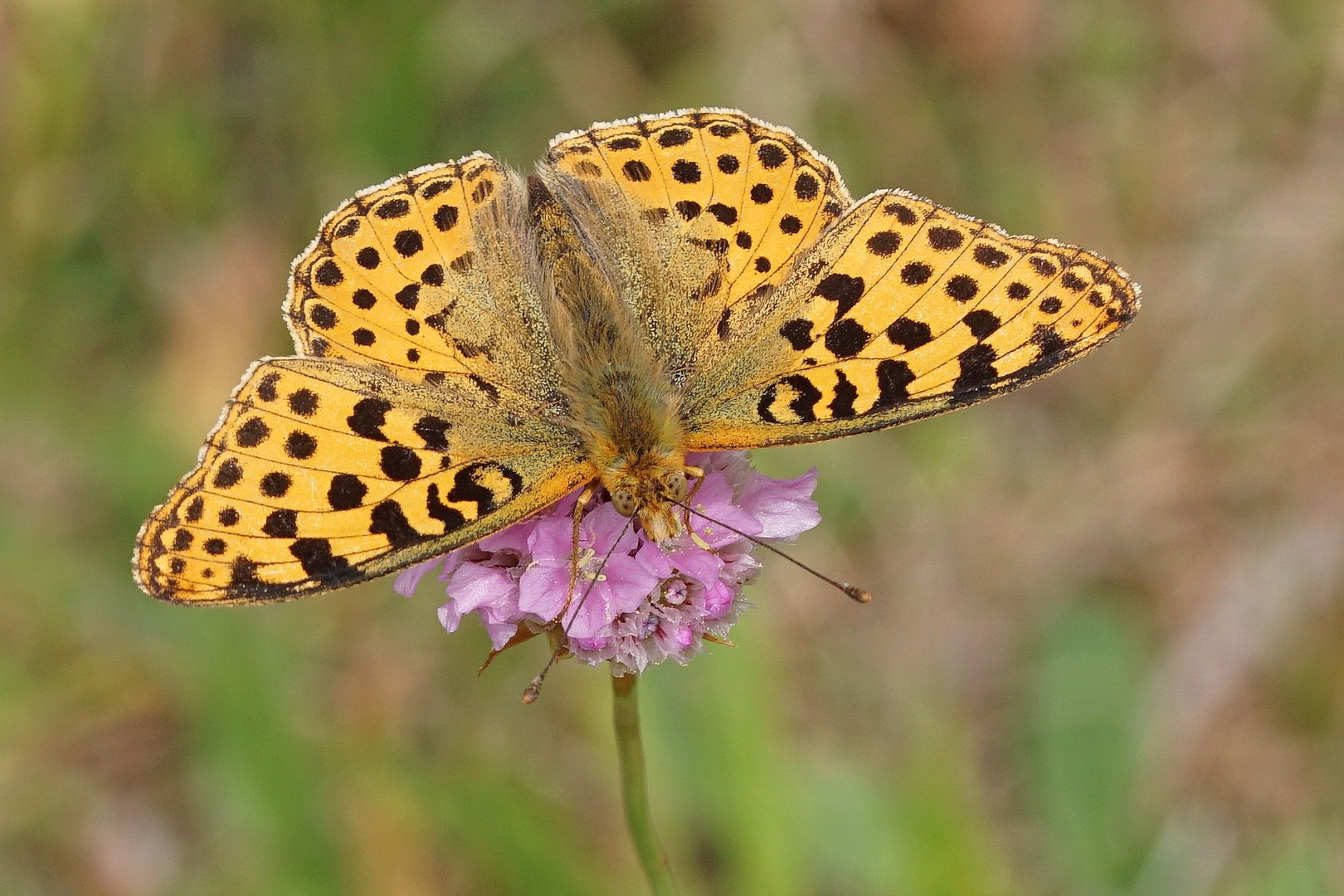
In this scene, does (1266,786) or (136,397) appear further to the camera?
(136,397)

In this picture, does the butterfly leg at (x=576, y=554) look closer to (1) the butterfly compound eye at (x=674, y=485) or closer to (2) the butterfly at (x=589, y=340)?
(2) the butterfly at (x=589, y=340)

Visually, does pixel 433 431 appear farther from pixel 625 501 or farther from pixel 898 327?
pixel 898 327

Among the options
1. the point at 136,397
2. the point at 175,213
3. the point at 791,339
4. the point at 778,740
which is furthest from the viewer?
the point at 175,213

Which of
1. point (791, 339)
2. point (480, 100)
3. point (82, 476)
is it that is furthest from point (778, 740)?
point (480, 100)

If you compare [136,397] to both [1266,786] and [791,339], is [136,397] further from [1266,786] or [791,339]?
[1266,786]

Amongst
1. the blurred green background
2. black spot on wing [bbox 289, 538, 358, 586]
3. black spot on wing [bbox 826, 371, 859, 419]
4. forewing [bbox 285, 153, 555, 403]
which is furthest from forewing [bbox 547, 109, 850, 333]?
the blurred green background

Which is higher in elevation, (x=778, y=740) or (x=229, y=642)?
(x=229, y=642)

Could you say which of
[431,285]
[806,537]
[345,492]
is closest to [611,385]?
[431,285]

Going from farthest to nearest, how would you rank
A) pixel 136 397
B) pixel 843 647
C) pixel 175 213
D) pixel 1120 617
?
1. pixel 175 213
2. pixel 136 397
3. pixel 843 647
4. pixel 1120 617
